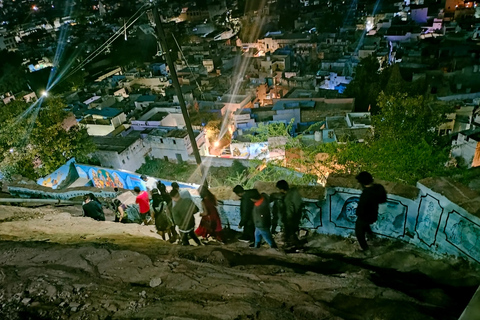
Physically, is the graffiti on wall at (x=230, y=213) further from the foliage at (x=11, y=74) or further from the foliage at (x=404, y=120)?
the foliage at (x=11, y=74)

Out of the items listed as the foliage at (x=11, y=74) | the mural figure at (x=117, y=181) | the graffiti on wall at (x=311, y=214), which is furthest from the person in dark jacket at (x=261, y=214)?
the foliage at (x=11, y=74)

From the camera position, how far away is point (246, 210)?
658 centimetres

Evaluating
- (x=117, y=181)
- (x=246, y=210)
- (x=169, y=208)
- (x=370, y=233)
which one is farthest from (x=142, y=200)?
(x=117, y=181)

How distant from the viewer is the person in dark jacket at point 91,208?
973 centimetres

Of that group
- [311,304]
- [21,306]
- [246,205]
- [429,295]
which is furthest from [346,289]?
[21,306]

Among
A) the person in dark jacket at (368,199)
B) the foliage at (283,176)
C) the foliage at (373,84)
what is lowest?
the foliage at (373,84)

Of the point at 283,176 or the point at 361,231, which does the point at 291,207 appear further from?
the point at 283,176

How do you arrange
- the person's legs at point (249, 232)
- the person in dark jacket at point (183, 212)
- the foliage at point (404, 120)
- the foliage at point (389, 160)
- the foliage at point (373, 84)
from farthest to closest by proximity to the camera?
1. the foliage at point (373, 84)
2. the foliage at point (404, 120)
3. the foliage at point (389, 160)
4. the person's legs at point (249, 232)
5. the person in dark jacket at point (183, 212)

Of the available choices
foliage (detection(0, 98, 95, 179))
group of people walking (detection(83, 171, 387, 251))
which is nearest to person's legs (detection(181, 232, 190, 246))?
group of people walking (detection(83, 171, 387, 251))

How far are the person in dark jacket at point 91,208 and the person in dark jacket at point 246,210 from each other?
5.38 meters

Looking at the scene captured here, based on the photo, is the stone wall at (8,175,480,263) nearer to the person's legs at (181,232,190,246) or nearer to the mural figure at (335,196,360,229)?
the mural figure at (335,196,360,229)

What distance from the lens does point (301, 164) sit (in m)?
14.7

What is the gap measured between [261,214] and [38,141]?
770 inches

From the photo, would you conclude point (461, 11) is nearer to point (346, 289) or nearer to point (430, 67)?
point (430, 67)
